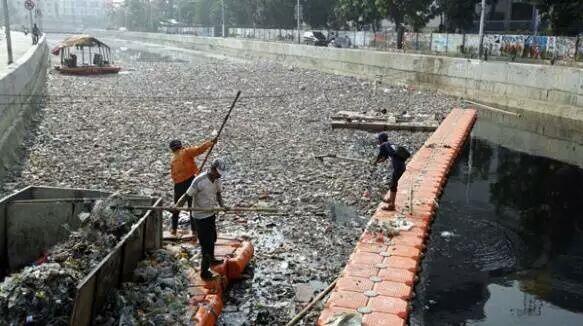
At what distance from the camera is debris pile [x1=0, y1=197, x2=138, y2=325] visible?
216 inches

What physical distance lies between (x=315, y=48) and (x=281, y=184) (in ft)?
98.7

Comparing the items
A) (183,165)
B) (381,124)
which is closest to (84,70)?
(381,124)

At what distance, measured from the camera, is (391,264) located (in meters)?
7.79

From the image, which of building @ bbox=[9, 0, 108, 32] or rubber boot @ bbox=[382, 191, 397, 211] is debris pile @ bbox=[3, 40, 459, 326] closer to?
rubber boot @ bbox=[382, 191, 397, 211]

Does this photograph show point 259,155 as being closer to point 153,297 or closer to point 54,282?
point 153,297

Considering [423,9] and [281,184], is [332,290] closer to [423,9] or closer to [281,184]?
[281,184]

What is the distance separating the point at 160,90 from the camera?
27141 mm

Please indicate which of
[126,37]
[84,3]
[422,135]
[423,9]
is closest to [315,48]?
[423,9]

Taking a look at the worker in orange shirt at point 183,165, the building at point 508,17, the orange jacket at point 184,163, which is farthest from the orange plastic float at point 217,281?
the building at point 508,17

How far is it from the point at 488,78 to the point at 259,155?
15471mm

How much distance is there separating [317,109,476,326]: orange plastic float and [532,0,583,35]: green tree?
18.1m

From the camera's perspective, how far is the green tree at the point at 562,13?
2595cm

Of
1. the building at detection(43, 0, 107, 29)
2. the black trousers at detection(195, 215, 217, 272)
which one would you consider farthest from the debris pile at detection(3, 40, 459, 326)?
the building at detection(43, 0, 107, 29)

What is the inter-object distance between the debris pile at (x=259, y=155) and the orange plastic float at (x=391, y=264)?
51cm
